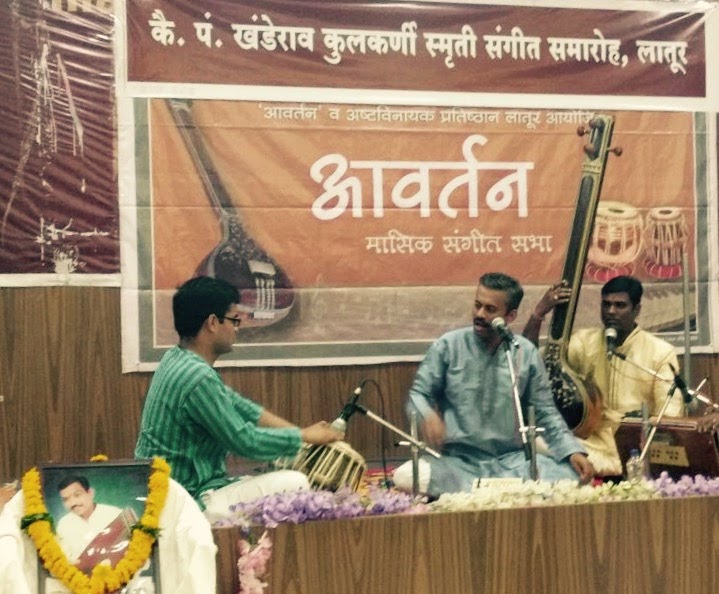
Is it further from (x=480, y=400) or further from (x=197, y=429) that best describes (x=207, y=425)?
(x=480, y=400)

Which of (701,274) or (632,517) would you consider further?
(701,274)

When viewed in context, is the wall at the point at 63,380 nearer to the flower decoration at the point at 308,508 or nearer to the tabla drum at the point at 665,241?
the flower decoration at the point at 308,508

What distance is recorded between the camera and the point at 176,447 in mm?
3506

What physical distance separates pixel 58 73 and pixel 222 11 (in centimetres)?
73

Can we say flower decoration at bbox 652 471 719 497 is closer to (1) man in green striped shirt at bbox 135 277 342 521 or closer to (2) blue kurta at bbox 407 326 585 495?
(2) blue kurta at bbox 407 326 585 495

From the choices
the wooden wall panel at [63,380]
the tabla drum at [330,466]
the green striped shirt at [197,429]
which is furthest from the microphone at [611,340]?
the green striped shirt at [197,429]

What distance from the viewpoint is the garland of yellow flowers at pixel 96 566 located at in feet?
9.36

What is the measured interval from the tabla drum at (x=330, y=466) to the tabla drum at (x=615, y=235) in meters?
1.91

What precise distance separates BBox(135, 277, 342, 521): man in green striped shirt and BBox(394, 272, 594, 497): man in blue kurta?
0.95 metres

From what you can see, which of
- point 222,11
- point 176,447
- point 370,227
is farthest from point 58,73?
point 176,447

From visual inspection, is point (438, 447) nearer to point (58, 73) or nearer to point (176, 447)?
point (176, 447)

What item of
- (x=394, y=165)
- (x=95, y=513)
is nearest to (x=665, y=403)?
A: (x=394, y=165)

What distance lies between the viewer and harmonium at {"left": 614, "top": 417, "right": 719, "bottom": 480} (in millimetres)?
4023

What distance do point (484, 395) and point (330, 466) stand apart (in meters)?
0.91
